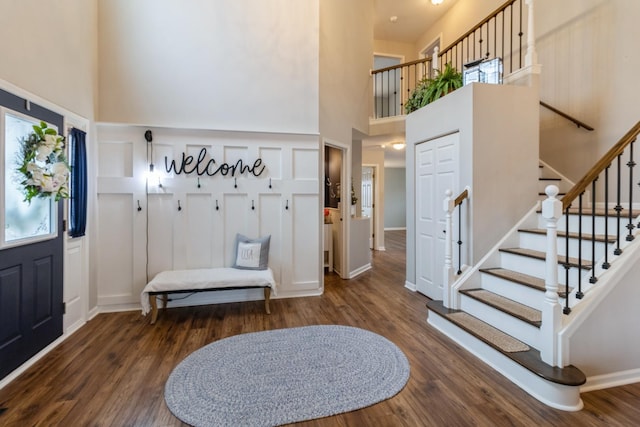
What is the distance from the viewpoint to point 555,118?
14.8 feet

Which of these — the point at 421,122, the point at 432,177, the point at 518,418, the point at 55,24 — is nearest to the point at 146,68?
the point at 55,24

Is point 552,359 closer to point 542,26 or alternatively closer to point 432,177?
point 432,177

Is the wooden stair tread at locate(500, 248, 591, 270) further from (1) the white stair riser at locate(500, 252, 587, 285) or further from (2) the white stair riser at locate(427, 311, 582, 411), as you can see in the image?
(2) the white stair riser at locate(427, 311, 582, 411)

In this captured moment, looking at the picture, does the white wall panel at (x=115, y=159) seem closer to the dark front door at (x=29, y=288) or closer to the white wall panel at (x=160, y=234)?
the white wall panel at (x=160, y=234)

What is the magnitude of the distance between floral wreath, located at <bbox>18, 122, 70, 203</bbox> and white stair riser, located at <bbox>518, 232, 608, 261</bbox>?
169 inches

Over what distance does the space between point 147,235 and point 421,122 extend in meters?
3.95

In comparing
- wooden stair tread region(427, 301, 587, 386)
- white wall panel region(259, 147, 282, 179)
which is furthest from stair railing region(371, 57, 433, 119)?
wooden stair tread region(427, 301, 587, 386)

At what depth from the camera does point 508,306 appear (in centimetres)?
274

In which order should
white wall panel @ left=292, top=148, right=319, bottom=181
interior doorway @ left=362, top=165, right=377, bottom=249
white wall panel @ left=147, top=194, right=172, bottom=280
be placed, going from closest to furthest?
1. white wall panel @ left=147, top=194, right=172, bottom=280
2. white wall panel @ left=292, top=148, right=319, bottom=181
3. interior doorway @ left=362, top=165, right=377, bottom=249

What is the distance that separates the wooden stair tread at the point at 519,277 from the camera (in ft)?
8.69

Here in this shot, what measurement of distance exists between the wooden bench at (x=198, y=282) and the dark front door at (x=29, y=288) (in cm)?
80

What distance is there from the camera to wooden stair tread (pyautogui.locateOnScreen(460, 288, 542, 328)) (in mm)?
2461

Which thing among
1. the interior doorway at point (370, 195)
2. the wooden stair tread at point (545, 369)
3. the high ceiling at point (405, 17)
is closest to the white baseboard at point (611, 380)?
the wooden stair tread at point (545, 369)

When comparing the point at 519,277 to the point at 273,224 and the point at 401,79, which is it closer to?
the point at 273,224
